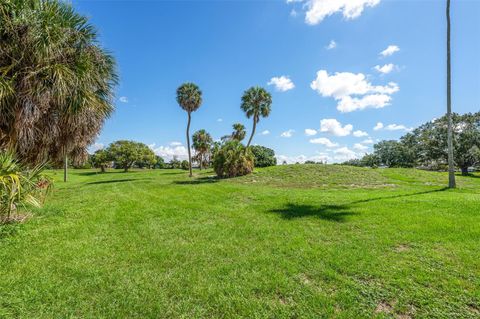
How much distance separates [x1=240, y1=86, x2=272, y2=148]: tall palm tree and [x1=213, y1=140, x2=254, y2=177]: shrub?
5.16 metres

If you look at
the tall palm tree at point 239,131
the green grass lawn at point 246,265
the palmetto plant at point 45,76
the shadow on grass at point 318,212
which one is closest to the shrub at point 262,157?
the tall palm tree at point 239,131

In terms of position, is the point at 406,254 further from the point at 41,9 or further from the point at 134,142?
the point at 134,142

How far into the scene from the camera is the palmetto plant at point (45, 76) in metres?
5.93

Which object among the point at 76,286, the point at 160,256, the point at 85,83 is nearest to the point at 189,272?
the point at 160,256

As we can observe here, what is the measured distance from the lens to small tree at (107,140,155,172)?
1695 inches

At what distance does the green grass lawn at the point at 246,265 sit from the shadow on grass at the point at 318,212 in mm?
119

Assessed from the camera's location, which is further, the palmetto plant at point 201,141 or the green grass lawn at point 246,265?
the palmetto plant at point 201,141

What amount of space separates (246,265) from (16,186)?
490cm

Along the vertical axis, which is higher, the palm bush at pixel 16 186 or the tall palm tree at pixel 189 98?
the tall palm tree at pixel 189 98

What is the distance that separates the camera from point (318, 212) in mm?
7902

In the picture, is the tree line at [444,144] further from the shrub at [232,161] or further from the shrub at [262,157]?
the shrub at [232,161]

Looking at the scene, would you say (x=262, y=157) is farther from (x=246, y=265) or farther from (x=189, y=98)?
(x=246, y=265)

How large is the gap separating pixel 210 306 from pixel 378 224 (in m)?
5.33

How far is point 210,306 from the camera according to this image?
3082 millimetres
